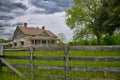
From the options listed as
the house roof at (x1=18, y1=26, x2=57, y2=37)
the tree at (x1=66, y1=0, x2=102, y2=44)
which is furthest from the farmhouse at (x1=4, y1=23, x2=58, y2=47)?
the tree at (x1=66, y1=0, x2=102, y2=44)

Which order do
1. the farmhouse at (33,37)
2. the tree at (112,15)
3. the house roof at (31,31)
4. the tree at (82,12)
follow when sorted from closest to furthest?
the tree at (112,15), the tree at (82,12), the farmhouse at (33,37), the house roof at (31,31)

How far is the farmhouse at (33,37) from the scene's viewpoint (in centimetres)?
6219

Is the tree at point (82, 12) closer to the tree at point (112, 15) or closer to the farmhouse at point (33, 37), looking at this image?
the farmhouse at point (33, 37)

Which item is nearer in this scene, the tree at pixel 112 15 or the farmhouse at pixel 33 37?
the tree at pixel 112 15

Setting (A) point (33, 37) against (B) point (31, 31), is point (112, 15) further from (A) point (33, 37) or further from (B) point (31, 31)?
(B) point (31, 31)

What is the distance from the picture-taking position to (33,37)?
204 feet

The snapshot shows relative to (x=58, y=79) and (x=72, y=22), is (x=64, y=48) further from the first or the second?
(x=72, y=22)

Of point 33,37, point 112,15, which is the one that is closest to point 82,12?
point 33,37

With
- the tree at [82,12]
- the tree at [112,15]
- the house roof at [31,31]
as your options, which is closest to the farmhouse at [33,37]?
the house roof at [31,31]

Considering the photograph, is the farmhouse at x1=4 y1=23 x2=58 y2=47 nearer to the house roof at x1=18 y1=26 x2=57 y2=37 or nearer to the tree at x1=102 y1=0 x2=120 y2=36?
the house roof at x1=18 y1=26 x2=57 y2=37

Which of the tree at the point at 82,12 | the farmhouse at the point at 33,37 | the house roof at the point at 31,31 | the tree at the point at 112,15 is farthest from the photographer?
the house roof at the point at 31,31

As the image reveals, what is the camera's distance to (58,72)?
456 inches

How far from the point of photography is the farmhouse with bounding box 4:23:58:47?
204 ft

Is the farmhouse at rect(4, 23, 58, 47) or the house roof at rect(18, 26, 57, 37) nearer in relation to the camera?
the farmhouse at rect(4, 23, 58, 47)
